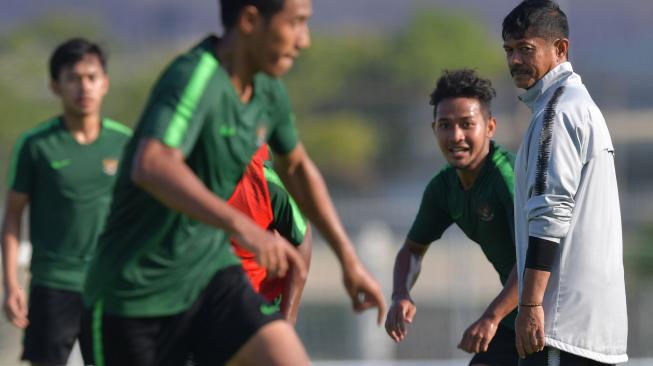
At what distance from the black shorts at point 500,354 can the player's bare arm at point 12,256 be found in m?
2.61

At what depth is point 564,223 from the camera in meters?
4.74

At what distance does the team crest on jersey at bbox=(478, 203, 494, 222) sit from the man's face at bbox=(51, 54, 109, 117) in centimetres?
253

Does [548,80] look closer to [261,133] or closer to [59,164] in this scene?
[261,133]

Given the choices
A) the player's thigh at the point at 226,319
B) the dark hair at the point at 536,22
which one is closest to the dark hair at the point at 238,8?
the player's thigh at the point at 226,319

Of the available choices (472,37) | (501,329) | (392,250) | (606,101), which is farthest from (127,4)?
(501,329)

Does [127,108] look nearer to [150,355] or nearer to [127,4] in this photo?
[127,4]

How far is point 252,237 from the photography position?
4016 millimetres

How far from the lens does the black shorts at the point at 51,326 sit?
712cm

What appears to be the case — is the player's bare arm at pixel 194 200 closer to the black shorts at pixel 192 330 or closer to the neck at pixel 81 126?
the black shorts at pixel 192 330

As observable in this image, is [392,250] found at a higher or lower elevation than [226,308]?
lower

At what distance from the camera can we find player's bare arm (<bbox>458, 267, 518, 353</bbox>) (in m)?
5.26

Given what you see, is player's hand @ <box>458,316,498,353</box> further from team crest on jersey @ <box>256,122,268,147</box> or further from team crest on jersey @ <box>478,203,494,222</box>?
team crest on jersey @ <box>256,122,268,147</box>

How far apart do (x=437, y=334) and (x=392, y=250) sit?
1.31 meters

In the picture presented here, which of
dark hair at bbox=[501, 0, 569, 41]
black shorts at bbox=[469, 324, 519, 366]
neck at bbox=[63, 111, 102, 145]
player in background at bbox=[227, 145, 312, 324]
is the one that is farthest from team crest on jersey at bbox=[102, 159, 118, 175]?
dark hair at bbox=[501, 0, 569, 41]
